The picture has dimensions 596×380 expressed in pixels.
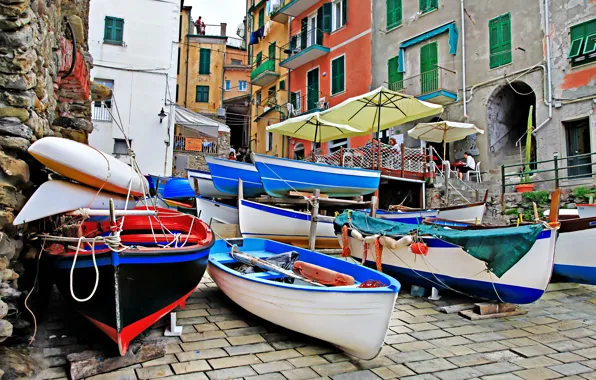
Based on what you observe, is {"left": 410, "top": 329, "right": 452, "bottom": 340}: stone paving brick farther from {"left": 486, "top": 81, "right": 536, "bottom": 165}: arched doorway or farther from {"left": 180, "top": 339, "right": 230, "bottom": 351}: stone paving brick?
{"left": 486, "top": 81, "right": 536, "bottom": 165}: arched doorway

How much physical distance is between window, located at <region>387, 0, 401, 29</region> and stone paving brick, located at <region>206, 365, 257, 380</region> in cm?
1768

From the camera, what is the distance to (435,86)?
16.0 metres

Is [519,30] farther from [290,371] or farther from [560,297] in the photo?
[290,371]

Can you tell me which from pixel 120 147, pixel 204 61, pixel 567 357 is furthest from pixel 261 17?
pixel 567 357

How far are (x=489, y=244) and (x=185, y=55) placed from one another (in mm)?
31018

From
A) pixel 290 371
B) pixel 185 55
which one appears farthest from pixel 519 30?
pixel 185 55

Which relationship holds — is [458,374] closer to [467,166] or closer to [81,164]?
[81,164]

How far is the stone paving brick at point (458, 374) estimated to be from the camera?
11.1 ft

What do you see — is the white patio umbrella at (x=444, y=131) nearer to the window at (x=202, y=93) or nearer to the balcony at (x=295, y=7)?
the balcony at (x=295, y=7)

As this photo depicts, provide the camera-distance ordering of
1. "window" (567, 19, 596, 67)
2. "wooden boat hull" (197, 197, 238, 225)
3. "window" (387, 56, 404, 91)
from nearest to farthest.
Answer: "wooden boat hull" (197, 197, 238, 225), "window" (567, 19, 596, 67), "window" (387, 56, 404, 91)

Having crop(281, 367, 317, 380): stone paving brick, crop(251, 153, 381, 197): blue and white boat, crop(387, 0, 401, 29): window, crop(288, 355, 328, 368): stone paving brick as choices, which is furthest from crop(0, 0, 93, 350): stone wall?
crop(387, 0, 401, 29): window

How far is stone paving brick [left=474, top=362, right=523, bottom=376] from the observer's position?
3470 millimetres

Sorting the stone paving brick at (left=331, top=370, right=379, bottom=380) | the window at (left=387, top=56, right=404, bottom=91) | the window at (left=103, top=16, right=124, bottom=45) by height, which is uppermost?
the window at (left=103, top=16, right=124, bottom=45)

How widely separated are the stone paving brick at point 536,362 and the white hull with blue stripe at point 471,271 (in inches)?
44.1
